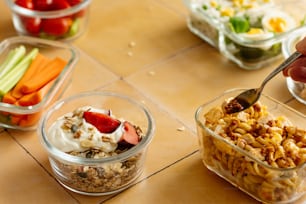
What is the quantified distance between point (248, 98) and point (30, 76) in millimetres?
515

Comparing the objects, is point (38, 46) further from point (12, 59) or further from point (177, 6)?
point (177, 6)

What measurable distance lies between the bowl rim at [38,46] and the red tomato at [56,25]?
0.22 feet

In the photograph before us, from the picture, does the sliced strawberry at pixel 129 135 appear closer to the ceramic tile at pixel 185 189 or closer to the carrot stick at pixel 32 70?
the ceramic tile at pixel 185 189

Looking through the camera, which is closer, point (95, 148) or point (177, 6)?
point (95, 148)

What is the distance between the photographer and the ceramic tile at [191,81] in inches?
60.2

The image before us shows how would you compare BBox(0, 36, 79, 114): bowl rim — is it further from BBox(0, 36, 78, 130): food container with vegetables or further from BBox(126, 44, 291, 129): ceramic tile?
BBox(126, 44, 291, 129): ceramic tile

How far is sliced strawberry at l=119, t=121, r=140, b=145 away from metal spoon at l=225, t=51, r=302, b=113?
0.20 m

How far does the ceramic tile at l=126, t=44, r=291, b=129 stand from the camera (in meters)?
1.53

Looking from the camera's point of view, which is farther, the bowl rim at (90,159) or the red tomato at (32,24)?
the red tomato at (32,24)

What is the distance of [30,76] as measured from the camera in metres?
1.52

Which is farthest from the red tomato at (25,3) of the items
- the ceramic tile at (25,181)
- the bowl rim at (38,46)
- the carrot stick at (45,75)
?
the ceramic tile at (25,181)

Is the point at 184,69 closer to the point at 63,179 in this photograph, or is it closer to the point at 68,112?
the point at 68,112

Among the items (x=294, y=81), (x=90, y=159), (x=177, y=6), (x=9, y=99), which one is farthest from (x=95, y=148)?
(x=177, y=6)

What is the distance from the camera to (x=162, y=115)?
1.49 meters
